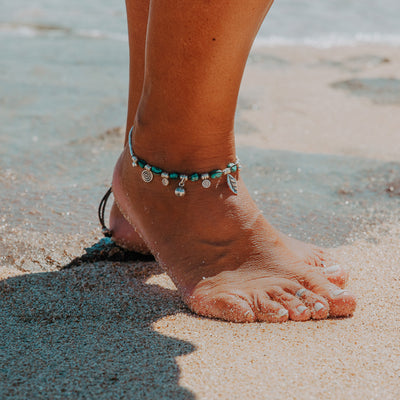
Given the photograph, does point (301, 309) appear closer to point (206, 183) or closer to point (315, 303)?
point (315, 303)

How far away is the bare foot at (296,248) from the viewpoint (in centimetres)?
149

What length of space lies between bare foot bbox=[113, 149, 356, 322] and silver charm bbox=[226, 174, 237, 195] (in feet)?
0.05

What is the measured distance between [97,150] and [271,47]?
353 centimetres

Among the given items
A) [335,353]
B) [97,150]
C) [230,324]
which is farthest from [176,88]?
[97,150]

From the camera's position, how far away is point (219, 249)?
1.42 meters

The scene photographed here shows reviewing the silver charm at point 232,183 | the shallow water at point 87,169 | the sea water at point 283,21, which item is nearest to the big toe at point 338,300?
the silver charm at point 232,183

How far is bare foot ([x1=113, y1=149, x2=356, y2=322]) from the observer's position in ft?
4.47

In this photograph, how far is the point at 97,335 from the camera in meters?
1.20

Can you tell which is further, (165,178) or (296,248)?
(296,248)

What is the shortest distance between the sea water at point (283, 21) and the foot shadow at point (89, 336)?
181 inches

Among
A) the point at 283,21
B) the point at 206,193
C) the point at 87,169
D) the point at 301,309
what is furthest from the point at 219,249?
the point at 283,21

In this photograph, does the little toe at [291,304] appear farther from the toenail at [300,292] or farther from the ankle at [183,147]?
the ankle at [183,147]

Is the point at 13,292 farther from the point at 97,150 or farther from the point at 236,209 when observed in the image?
the point at 97,150

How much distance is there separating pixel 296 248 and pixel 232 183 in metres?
0.27
